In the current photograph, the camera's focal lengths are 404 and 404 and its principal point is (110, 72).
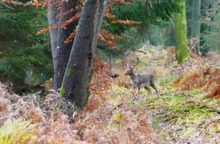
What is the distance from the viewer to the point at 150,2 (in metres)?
11.1

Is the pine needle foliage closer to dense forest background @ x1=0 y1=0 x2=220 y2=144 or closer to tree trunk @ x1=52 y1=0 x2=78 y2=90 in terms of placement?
dense forest background @ x1=0 y1=0 x2=220 y2=144

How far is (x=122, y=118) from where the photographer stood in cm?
695

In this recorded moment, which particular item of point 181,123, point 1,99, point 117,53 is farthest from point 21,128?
point 117,53

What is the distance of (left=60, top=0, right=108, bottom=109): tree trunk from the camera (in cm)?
679

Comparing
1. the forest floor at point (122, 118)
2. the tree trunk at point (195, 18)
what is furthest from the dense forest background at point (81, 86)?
the tree trunk at point (195, 18)

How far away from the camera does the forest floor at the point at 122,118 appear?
4.37 meters

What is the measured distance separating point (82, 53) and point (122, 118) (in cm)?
131

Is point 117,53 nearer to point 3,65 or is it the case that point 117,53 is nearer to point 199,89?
point 199,89

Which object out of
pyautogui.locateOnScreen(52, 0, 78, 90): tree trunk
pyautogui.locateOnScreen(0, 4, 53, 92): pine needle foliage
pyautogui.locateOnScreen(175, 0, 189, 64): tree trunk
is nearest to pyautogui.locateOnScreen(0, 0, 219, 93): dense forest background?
pyautogui.locateOnScreen(0, 4, 53, 92): pine needle foliage

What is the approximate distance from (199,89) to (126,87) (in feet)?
19.0

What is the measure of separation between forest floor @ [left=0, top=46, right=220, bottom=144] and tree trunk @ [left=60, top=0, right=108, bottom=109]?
380 mm

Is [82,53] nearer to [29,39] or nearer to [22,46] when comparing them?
[29,39]

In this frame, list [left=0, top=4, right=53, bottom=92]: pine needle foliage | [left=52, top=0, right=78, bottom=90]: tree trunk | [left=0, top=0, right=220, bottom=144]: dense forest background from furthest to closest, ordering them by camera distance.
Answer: [left=0, top=4, right=53, bottom=92]: pine needle foliage → [left=52, top=0, right=78, bottom=90]: tree trunk → [left=0, top=0, right=220, bottom=144]: dense forest background

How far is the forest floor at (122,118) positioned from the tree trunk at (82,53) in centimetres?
38
